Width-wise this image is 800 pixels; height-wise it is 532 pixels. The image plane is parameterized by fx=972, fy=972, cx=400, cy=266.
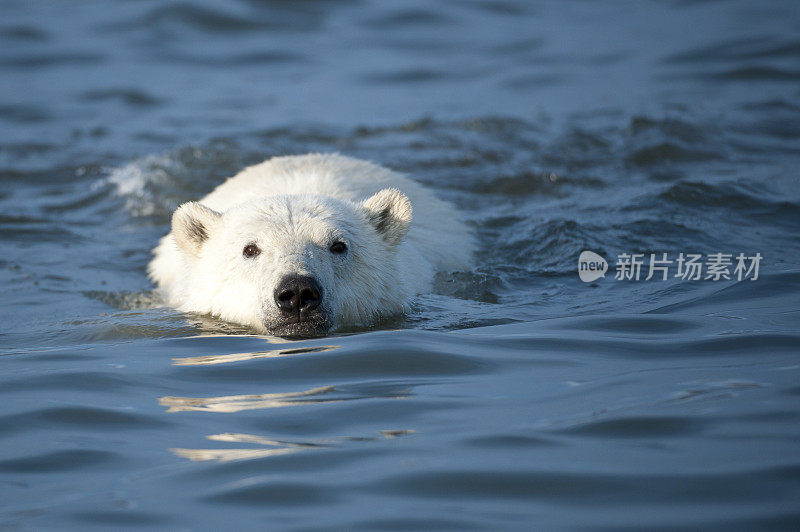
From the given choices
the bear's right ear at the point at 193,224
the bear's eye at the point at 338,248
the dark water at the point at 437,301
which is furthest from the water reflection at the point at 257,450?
the bear's right ear at the point at 193,224

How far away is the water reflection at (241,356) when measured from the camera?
17.8 feet

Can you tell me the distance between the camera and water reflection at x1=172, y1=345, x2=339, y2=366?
17.8ft

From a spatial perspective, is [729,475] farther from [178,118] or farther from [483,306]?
[178,118]

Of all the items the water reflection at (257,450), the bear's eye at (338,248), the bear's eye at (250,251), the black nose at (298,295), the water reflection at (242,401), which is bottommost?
the water reflection at (257,450)

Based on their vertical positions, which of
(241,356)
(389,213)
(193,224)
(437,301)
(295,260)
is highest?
(389,213)

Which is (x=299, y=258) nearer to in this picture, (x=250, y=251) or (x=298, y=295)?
(x=298, y=295)

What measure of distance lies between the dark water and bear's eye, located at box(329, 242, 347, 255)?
54cm

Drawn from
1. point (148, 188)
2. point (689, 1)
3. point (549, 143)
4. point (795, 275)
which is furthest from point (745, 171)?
point (689, 1)

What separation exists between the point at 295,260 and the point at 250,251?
1.53ft

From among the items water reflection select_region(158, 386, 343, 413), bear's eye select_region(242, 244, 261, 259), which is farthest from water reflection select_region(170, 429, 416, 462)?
bear's eye select_region(242, 244, 261, 259)
